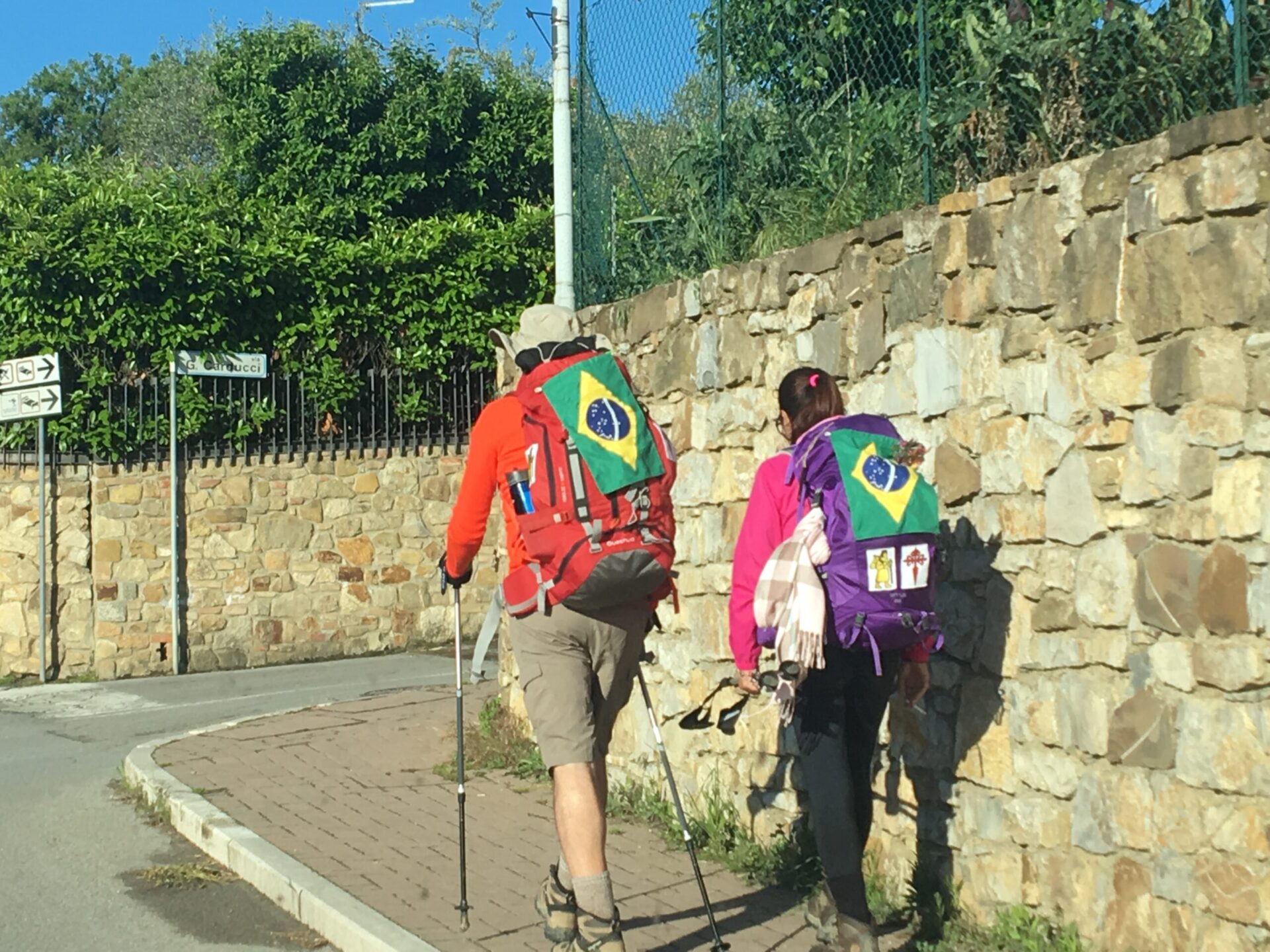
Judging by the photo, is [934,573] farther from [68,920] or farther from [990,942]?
[68,920]

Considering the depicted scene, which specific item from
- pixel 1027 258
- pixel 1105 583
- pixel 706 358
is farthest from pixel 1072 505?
pixel 706 358

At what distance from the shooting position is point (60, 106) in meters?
45.8

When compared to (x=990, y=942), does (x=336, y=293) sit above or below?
above

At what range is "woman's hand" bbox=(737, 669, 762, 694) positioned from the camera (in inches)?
172

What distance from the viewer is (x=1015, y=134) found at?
5.28m

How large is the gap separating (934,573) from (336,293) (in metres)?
11.8


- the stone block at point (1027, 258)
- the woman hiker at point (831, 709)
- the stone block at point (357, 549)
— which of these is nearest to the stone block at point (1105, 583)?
the woman hiker at point (831, 709)

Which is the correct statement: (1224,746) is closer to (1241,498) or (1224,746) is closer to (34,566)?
(1241,498)

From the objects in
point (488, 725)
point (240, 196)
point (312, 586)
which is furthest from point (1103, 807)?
point (240, 196)

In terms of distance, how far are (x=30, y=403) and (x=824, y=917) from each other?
1097 centimetres

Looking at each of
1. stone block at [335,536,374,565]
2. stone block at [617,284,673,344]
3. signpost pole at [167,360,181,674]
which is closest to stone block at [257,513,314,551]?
stone block at [335,536,374,565]

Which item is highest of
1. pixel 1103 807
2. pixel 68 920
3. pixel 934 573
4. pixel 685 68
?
pixel 685 68

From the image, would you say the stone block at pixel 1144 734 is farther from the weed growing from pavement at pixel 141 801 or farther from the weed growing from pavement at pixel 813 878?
the weed growing from pavement at pixel 141 801

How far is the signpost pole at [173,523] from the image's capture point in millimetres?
14289
